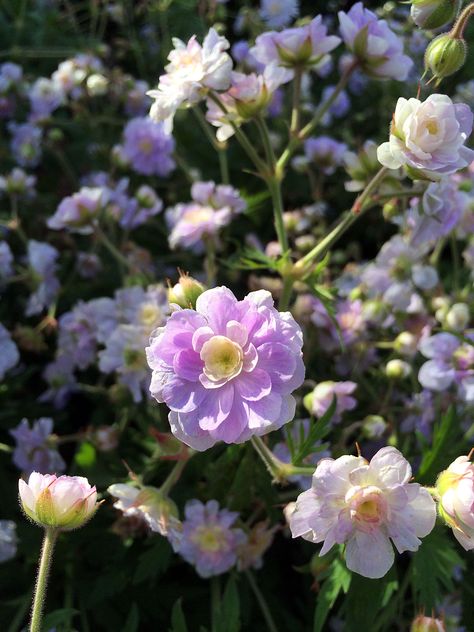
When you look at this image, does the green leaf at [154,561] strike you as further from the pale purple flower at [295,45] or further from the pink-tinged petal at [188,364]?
the pale purple flower at [295,45]

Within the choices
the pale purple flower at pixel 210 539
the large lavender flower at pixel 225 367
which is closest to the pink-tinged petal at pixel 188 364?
the large lavender flower at pixel 225 367

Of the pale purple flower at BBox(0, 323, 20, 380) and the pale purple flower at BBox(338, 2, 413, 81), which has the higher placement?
the pale purple flower at BBox(338, 2, 413, 81)

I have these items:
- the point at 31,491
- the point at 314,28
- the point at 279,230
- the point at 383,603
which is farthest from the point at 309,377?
the point at 31,491

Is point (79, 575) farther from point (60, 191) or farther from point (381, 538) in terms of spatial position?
point (60, 191)

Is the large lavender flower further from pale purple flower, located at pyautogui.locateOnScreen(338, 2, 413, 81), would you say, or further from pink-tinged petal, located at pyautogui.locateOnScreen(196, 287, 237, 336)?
pale purple flower, located at pyautogui.locateOnScreen(338, 2, 413, 81)

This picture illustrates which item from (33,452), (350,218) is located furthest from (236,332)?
(33,452)

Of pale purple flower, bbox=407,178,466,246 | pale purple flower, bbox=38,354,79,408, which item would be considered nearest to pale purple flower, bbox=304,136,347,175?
pale purple flower, bbox=407,178,466,246

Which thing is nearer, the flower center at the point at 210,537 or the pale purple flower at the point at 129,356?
the flower center at the point at 210,537
